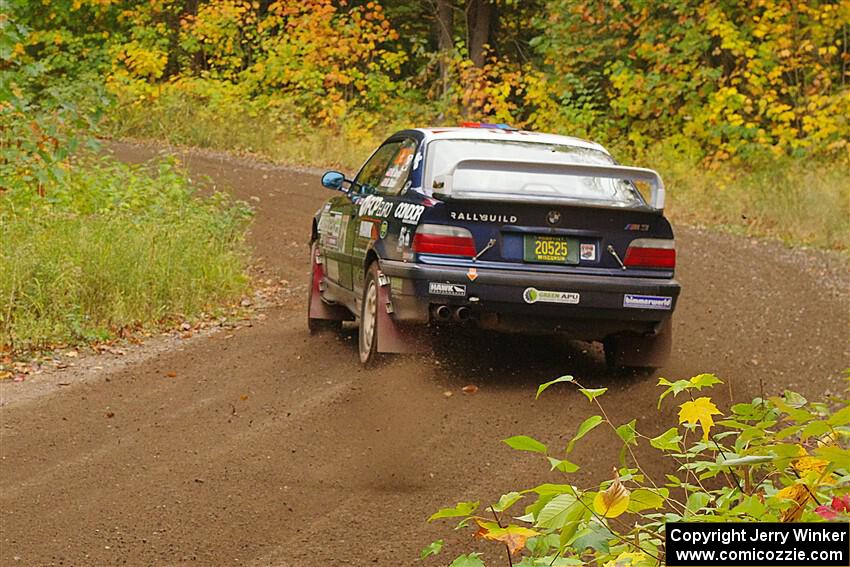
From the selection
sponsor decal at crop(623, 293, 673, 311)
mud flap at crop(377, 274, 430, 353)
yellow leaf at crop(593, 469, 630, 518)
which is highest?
yellow leaf at crop(593, 469, 630, 518)

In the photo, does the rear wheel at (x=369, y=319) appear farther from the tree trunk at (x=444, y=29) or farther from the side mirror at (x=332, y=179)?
the tree trunk at (x=444, y=29)

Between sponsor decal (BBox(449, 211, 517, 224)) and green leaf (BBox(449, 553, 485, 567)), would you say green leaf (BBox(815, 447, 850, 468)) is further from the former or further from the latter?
sponsor decal (BBox(449, 211, 517, 224))

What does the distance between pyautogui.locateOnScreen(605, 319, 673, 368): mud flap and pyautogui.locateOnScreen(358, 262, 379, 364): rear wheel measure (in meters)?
1.76

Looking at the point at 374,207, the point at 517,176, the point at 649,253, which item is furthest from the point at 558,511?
the point at 374,207

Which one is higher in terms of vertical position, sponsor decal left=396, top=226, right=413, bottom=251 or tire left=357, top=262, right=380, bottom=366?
sponsor decal left=396, top=226, right=413, bottom=251

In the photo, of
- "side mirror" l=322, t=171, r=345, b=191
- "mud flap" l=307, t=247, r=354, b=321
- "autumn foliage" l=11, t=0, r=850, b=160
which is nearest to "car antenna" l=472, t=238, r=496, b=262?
"side mirror" l=322, t=171, r=345, b=191

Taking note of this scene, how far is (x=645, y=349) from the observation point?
31.5 feet

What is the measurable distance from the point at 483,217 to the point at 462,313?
64 cm

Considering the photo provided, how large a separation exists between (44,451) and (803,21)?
2182 cm

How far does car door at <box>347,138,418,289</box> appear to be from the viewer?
9648mm

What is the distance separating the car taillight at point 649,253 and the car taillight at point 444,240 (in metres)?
1.08

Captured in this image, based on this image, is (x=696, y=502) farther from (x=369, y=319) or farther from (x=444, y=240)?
(x=369, y=319)

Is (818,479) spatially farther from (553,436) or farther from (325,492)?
Answer: (553,436)

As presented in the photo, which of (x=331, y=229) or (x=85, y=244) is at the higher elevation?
(x=331, y=229)
